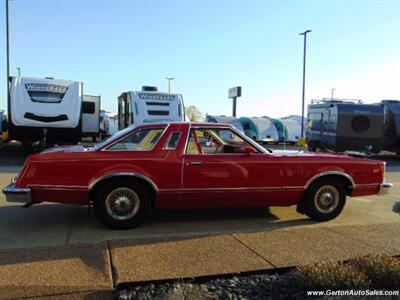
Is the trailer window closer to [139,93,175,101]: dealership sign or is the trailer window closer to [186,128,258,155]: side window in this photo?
[139,93,175,101]: dealership sign

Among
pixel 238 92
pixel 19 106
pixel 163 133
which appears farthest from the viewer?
pixel 238 92

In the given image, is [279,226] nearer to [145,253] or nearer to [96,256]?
[145,253]

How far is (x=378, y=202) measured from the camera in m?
8.76

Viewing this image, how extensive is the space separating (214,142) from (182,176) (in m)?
1.01

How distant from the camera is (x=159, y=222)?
6617mm

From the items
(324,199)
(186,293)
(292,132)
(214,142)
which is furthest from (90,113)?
(186,293)

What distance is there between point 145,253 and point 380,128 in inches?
642

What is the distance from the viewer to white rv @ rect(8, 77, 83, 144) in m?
15.2

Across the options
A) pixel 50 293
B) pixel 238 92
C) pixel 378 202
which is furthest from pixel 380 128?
pixel 238 92

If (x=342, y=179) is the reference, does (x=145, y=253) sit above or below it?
below

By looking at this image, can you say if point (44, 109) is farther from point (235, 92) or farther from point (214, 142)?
point (235, 92)

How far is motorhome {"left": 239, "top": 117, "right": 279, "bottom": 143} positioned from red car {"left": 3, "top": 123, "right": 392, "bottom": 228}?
79.3 ft

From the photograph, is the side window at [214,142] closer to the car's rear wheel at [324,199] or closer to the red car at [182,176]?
the red car at [182,176]

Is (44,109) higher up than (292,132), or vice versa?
(44,109)
